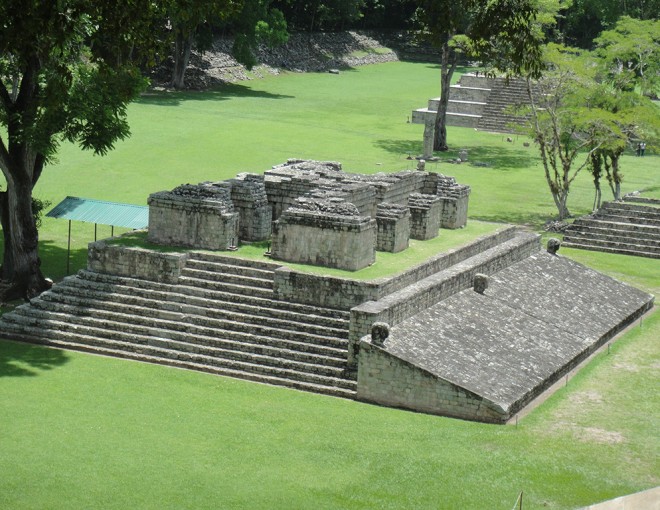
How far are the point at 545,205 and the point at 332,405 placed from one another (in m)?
24.0

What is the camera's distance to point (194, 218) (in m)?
28.4

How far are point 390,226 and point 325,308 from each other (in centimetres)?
386

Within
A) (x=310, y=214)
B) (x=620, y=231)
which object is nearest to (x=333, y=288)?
(x=310, y=214)

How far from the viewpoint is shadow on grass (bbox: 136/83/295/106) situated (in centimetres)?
6059

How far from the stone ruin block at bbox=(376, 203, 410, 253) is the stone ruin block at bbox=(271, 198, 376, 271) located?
1400mm

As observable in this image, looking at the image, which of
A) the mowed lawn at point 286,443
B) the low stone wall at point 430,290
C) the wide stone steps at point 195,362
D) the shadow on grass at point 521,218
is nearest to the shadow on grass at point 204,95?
the shadow on grass at point 521,218

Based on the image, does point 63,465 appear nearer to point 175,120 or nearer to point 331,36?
point 175,120

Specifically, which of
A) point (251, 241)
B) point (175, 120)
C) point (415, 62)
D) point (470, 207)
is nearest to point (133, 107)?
point (175, 120)

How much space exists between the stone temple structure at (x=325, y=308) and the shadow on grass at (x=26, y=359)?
450mm

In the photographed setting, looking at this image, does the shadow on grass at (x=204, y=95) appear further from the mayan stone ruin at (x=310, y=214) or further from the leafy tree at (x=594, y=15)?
the mayan stone ruin at (x=310, y=214)

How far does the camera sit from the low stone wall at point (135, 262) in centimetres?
2734

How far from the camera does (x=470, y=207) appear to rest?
4372 cm

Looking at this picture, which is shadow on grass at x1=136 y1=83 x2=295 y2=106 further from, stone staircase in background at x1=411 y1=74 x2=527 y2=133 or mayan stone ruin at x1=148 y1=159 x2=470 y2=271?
mayan stone ruin at x1=148 y1=159 x2=470 y2=271

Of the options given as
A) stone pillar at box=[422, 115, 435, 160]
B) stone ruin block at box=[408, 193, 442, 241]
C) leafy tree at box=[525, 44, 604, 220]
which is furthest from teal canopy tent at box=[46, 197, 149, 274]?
stone pillar at box=[422, 115, 435, 160]
